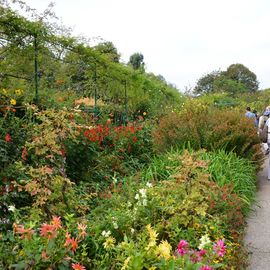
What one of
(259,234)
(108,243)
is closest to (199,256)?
(108,243)

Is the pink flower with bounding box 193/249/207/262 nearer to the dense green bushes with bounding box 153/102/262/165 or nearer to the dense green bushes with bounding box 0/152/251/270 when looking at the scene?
the dense green bushes with bounding box 0/152/251/270

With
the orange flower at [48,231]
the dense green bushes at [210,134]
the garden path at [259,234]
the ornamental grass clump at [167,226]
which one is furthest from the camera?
the dense green bushes at [210,134]

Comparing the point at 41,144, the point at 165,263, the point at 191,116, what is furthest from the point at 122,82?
the point at 165,263

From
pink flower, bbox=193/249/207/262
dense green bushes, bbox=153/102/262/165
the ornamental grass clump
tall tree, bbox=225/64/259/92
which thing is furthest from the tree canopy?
pink flower, bbox=193/249/207/262

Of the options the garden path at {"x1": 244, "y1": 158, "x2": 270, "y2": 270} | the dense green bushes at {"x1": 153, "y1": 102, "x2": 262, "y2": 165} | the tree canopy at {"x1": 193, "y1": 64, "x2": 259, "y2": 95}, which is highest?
the tree canopy at {"x1": 193, "y1": 64, "x2": 259, "y2": 95}

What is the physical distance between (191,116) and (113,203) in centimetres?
378

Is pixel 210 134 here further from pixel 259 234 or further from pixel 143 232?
pixel 143 232

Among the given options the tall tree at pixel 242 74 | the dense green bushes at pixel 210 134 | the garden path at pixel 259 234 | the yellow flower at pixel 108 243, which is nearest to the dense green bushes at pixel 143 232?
the yellow flower at pixel 108 243

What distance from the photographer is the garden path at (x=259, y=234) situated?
11.9 ft

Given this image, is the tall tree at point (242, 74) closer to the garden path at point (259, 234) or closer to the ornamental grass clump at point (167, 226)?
the garden path at point (259, 234)

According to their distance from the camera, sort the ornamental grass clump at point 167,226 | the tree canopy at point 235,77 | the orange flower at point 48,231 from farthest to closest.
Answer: the tree canopy at point 235,77 → the ornamental grass clump at point 167,226 → the orange flower at point 48,231

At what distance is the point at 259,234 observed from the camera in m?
4.36

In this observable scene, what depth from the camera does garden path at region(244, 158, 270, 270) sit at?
3.64 m

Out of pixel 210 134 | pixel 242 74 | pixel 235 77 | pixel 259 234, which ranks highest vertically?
pixel 242 74
